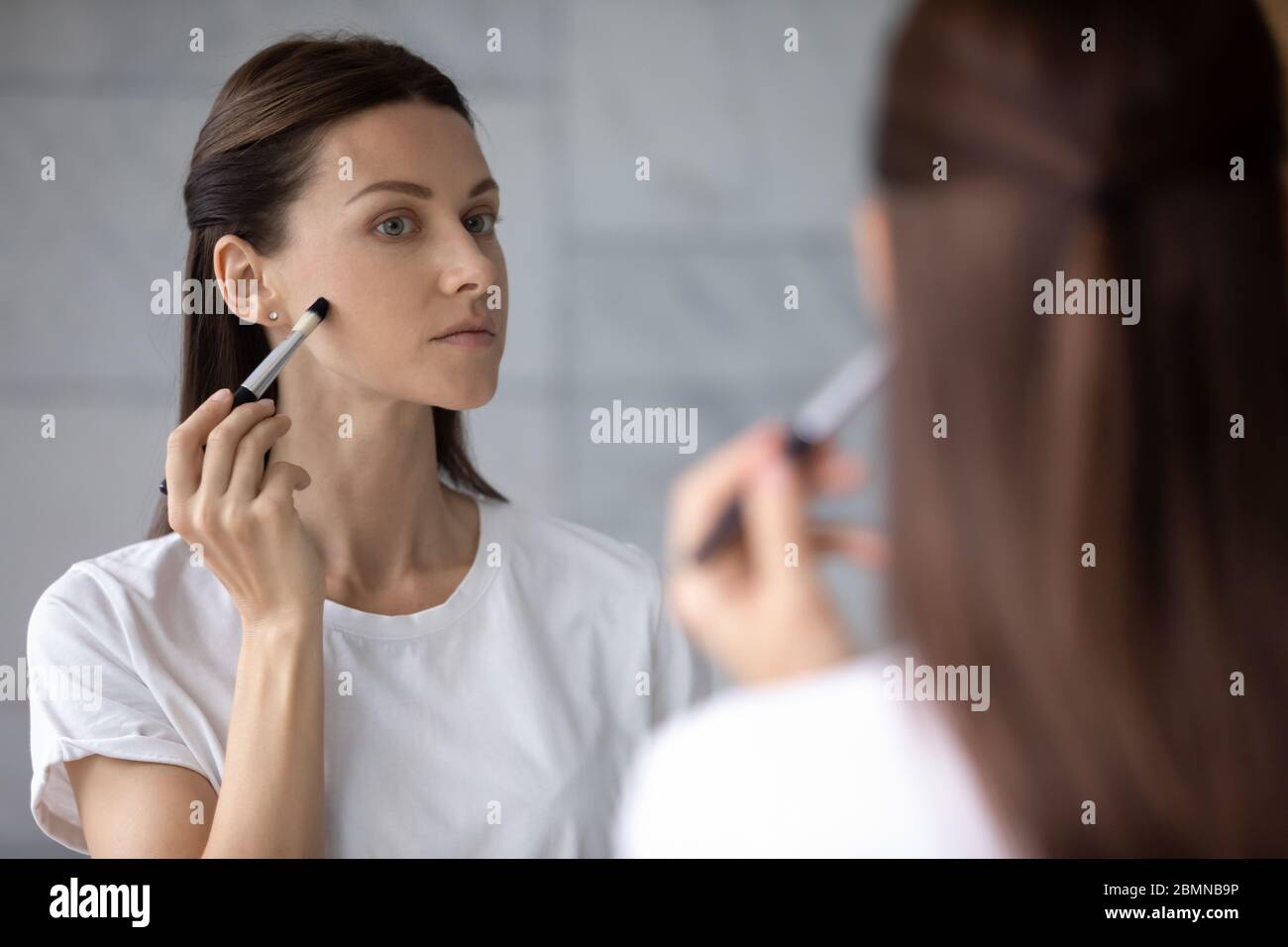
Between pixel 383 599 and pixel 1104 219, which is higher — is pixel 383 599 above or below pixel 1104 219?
below

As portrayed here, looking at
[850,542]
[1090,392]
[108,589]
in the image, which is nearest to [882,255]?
[1090,392]

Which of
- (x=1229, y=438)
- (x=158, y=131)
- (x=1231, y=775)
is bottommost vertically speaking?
(x=1231, y=775)

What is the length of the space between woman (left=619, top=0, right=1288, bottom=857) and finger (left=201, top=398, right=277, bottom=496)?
1.44ft

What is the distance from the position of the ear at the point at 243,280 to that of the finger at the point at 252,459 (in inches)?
4.4

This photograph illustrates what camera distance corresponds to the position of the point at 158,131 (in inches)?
37.1

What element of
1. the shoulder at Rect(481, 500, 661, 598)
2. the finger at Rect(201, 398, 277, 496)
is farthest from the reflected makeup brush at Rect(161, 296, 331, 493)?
the shoulder at Rect(481, 500, 661, 598)

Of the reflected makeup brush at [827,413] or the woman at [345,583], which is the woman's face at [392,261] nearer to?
the woman at [345,583]

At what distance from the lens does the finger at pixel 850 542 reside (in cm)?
70

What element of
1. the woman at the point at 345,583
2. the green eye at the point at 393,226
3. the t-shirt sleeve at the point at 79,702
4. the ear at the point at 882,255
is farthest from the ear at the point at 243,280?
the ear at the point at 882,255

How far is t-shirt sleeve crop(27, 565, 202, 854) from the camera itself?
0.79 meters

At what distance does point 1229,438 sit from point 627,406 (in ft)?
1.74

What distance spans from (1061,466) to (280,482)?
56cm
